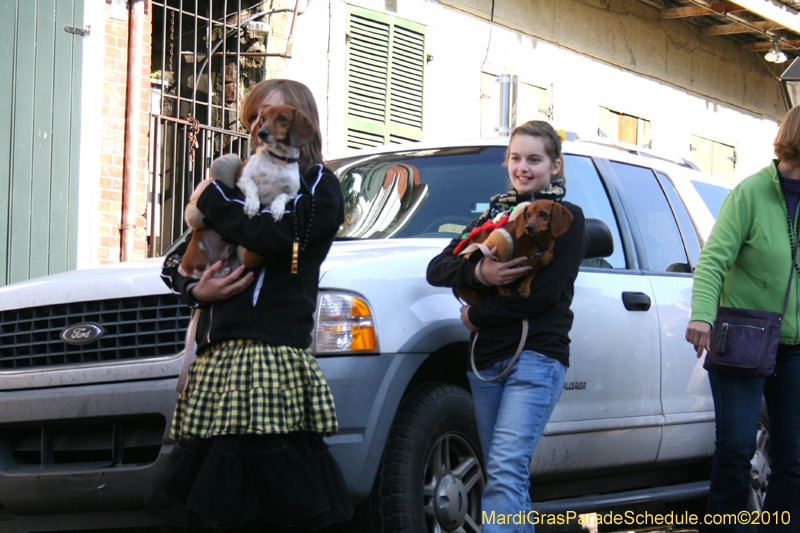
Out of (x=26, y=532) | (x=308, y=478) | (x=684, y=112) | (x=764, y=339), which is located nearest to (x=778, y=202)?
(x=764, y=339)

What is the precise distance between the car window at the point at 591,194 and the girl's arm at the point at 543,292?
1331 mm

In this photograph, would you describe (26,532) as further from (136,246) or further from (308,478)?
(136,246)

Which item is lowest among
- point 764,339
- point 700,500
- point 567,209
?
point 700,500

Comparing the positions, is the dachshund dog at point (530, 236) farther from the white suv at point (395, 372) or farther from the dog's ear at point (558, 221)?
the white suv at point (395, 372)

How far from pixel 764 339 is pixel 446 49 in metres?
9.72

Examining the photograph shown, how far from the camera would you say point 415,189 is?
15.7 feet

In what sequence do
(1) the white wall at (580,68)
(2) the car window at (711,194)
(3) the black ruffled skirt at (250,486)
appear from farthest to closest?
1. (1) the white wall at (580,68)
2. (2) the car window at (711,194)
3. (3) the black ruffled skirt at (250,486)

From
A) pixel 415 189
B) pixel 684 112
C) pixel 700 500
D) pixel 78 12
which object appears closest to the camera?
pixel 415 189

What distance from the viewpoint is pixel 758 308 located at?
4078 mm

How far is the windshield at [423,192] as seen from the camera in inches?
180

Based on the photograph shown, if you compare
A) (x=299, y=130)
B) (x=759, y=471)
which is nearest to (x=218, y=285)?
(x=299, y=130)

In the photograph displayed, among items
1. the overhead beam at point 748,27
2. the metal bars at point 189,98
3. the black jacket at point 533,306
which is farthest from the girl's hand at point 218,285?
the overhead beam at point 748,27

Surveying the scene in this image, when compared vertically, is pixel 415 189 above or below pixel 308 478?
above

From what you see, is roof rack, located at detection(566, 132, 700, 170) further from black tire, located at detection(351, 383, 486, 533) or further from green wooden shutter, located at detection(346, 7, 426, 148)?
green wooden shutter, located at detection(346, 7, 426, 148)
